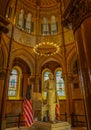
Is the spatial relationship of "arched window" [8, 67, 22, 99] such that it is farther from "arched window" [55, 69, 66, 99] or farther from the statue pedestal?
the statue pedestal

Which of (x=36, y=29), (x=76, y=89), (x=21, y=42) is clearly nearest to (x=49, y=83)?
(x=21, y=42)

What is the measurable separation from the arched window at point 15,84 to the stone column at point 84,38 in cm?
1140

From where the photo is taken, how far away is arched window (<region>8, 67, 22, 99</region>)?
13553mm

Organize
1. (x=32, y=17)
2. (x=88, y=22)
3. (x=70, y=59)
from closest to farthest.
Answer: (x=88, y=22), (x=70, y=59), (x=32, y=17)

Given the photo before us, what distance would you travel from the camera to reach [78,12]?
11.9ft

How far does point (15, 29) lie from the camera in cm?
1266

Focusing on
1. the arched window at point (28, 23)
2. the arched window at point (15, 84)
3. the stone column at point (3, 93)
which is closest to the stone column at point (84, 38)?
the stone column at point (3, 93)

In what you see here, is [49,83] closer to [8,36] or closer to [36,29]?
[8,36]

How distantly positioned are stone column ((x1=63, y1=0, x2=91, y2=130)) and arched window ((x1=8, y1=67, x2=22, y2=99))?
11401mm

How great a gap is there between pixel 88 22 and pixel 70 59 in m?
9.26

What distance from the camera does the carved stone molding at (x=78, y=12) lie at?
3.29m

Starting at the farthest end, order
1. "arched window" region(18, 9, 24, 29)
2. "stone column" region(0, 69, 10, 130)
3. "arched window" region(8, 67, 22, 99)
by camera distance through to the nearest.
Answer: "arched window" region(18, 9, 24, 29), "arched window" region(8, 67, 22, 99), "stone column" region(0, 69, 10, 130)

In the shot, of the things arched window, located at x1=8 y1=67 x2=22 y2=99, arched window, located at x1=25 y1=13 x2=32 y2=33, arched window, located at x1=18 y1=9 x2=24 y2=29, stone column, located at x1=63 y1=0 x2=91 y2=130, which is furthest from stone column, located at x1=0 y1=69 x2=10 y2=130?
stone column, located at x1=63 y1=0 x2=91 y2=130

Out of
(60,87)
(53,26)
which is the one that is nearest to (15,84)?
(60,87)
